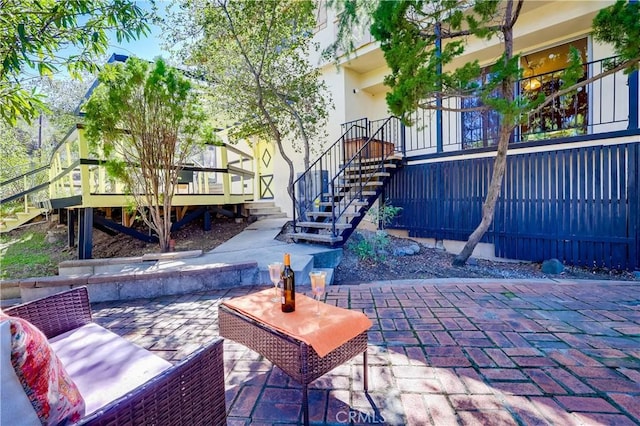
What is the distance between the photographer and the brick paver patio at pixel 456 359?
162 centimetres

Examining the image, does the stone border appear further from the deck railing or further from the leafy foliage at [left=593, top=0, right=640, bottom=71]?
the leafy foliage at [left=593, top=0, right=640, bottom=71]

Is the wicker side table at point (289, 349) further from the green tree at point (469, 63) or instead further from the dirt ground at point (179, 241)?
the dirt ground at point (179, 241)

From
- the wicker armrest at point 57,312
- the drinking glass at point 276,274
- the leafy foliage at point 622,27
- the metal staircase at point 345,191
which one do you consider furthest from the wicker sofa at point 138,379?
the leafy foliage at point 622,27

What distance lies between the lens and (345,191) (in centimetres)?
625

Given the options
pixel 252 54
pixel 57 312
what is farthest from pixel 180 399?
pixel 252 54

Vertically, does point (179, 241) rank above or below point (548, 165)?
below

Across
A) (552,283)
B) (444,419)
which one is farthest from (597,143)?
(444,419)

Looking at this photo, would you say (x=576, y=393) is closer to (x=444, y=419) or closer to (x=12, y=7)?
(x=444, y=419)

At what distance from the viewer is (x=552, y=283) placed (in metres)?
3.76

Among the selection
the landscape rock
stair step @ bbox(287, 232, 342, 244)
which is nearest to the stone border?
stair step @ bbox(287, 232, 342, 244)

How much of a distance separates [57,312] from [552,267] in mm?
5604

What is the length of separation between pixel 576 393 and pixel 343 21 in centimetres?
510

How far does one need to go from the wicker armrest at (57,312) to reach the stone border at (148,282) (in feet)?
5.60

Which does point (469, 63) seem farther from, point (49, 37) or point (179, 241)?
point (179, 241)
